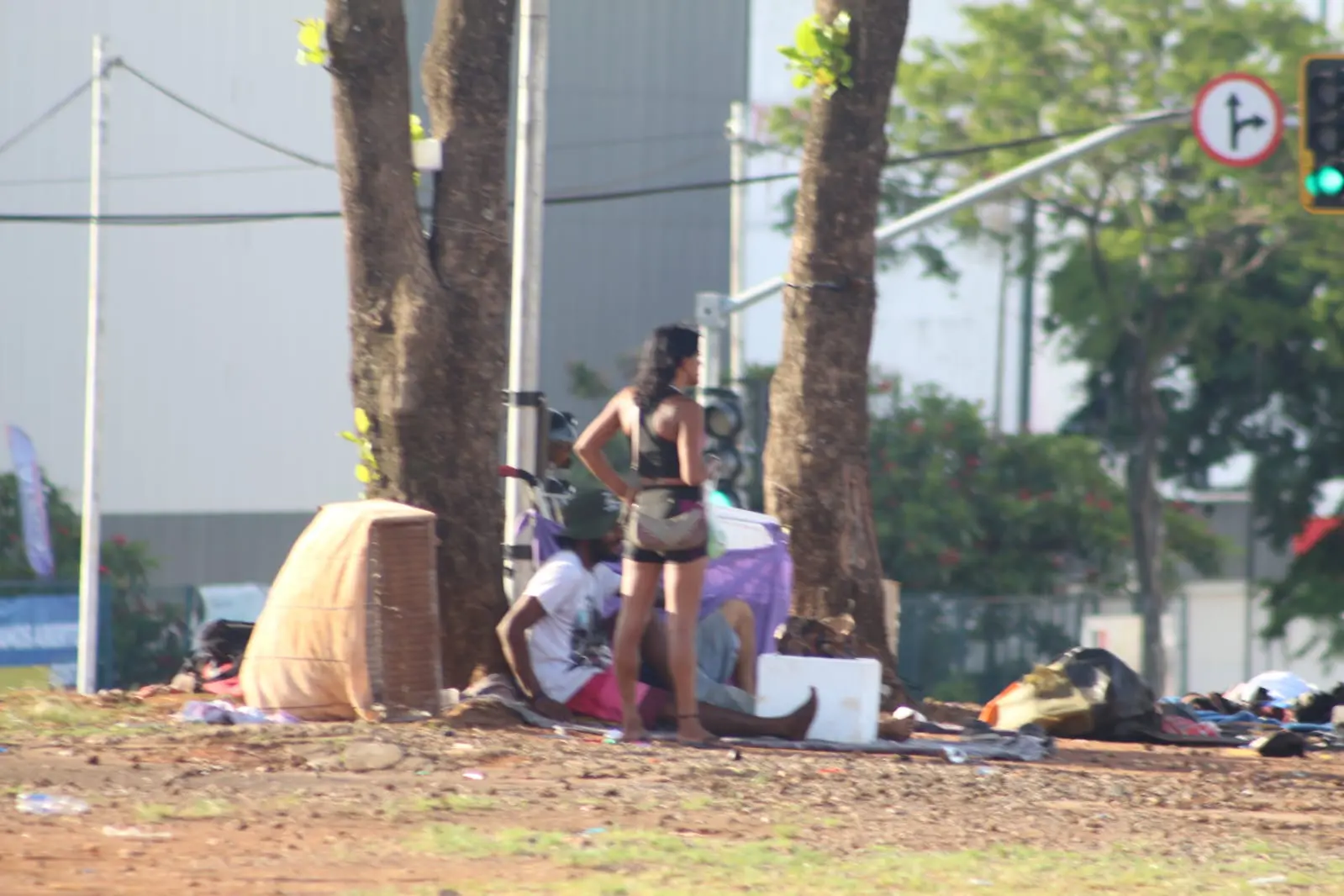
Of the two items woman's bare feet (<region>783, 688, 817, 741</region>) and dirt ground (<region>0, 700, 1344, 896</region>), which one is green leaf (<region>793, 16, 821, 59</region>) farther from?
dirt ground (<region>0, 700, 1344, 896</region>)

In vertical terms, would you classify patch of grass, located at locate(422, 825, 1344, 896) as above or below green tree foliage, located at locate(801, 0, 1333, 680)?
below

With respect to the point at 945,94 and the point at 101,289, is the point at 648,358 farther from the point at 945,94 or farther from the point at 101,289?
the point at 945,94

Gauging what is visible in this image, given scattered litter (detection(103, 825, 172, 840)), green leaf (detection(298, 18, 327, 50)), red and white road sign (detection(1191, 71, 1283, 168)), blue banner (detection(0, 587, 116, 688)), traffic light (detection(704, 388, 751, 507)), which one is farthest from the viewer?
blue banner (detection(0, 587, 116, 688))

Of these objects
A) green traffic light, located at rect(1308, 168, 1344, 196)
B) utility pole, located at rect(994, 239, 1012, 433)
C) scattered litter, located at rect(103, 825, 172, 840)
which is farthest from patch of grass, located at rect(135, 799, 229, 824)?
utility pole, located at rect(994, 239, 1012, 433)

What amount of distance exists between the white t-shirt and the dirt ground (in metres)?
0.34

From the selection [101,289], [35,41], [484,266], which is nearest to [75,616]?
[101,289]

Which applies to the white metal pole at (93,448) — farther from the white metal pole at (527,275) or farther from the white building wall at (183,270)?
the white building wall at (183,270)

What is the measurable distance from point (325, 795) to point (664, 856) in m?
1.44

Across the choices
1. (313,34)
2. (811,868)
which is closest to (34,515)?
(313,34)

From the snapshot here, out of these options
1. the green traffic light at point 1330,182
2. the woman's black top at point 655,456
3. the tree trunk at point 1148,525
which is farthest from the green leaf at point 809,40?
the tree trunk at point 1148,525

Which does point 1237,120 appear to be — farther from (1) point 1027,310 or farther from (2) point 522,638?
(1) point 1027,310

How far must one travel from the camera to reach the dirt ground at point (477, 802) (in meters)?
5.74

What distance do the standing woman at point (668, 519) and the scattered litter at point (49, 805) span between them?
8.36 feet

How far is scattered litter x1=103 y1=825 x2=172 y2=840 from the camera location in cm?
606
